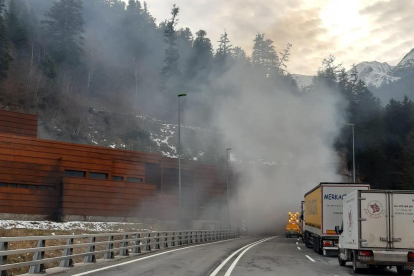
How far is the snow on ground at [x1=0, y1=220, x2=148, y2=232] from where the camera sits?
3797 centimetres

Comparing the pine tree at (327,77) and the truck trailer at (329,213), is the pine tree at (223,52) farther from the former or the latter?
the truck trailer at (329,213)

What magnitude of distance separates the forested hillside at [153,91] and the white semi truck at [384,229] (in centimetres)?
4368

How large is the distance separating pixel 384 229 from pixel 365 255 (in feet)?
2.99

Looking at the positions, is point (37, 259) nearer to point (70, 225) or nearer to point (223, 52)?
point (70, 225)

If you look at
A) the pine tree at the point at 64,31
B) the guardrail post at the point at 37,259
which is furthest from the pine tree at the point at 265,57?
the guardrail post at the point at 37,259

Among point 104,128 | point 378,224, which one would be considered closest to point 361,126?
point 104,128

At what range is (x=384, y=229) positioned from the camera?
13.9 m

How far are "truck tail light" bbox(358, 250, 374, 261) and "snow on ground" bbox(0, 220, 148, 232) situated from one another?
95.0 feet

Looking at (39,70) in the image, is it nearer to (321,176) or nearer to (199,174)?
(199,174)

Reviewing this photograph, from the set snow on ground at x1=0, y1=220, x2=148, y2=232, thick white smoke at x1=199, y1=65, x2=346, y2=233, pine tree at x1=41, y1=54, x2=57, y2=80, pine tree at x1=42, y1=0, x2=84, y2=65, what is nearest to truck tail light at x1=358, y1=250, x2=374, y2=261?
snow on ground at x1=0, y1=220, x2=148, y2=232

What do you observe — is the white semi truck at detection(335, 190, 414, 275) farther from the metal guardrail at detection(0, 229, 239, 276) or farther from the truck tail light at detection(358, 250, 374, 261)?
the metal guardrail at detection(0, 229, 239, 276)

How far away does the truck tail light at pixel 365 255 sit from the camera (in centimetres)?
1383

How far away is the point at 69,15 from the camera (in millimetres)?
94188

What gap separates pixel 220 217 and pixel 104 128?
31903mm
